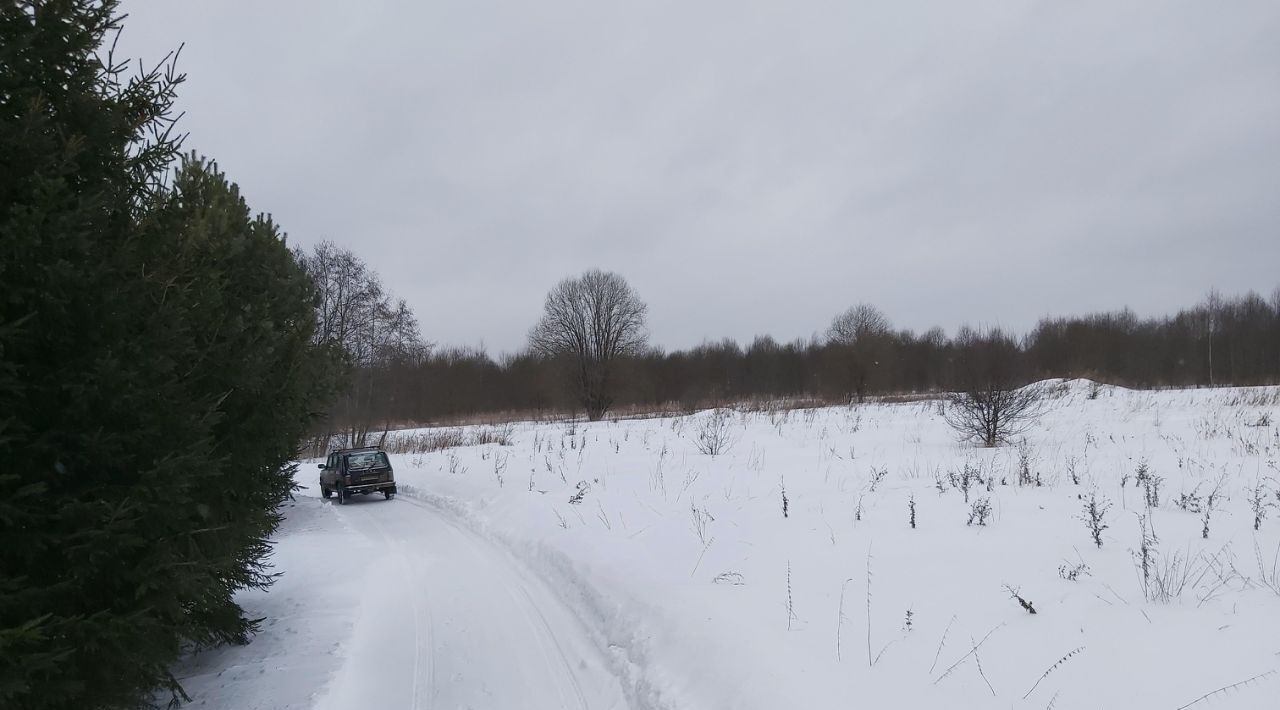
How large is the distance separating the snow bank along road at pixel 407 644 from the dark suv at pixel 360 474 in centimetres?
776

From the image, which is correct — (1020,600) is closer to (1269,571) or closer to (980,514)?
(1269,571)

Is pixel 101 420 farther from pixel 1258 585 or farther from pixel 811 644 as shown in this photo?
pixel 1258 585

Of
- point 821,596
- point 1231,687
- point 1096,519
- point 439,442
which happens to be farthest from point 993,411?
point 439,442

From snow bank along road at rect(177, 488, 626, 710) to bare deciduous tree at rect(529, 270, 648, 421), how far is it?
45.5 m

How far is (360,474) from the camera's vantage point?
1773cm

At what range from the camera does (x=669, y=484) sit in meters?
12.2

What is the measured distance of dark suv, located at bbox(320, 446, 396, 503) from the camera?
1758 centimetres

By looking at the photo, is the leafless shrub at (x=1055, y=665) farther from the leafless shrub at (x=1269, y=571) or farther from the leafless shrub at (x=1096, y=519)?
the leafless shrub at (x=1096, y=519)

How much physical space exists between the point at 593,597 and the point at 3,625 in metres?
5.15

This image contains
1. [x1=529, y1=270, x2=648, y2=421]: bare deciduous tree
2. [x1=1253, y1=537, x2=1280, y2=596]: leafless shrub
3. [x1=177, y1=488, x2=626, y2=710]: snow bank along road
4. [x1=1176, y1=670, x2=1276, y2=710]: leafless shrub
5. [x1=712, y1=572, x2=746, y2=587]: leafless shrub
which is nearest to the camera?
[x1=1176, y1=670, x2=1276, y2=710]: leafless shrub

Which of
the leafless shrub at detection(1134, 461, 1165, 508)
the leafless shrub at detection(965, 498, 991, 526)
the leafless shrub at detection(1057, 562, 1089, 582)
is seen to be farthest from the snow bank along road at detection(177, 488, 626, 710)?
the leafless shrub at detection(1134, 461, 1165, 508)

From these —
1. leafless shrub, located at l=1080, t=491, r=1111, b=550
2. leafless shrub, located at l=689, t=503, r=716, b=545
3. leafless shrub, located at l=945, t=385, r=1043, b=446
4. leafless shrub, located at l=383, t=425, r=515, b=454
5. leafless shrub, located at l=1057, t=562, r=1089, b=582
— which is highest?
leafless shrub, located at l=945, t=385, r=1043, b=446

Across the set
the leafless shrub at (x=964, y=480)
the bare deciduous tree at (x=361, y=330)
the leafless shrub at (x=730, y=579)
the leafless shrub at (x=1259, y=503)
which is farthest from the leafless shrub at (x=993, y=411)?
the bare deciduous tree at (x=361, y=330)

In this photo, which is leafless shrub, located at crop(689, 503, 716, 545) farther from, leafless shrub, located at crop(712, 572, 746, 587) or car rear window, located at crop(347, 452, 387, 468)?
car rear window, located at crop(347, 452, 387, 468)
